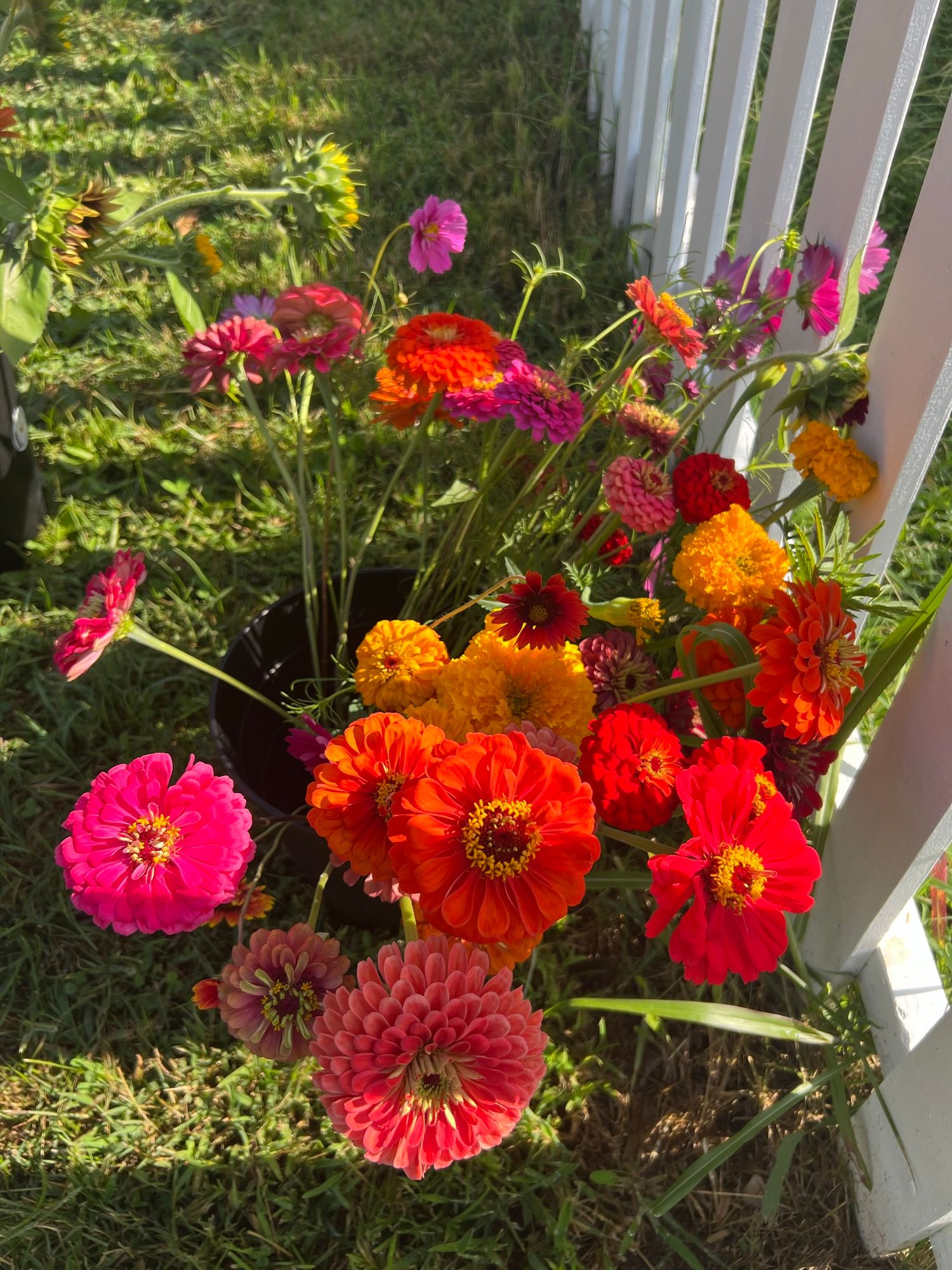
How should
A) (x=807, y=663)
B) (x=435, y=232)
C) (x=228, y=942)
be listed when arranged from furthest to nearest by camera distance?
(x=228, y=942) < (x=435, y=232) < (x=807, y=663)

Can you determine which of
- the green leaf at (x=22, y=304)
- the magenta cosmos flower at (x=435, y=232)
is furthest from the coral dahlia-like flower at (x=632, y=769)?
the green leaf at (x=22, y=304)

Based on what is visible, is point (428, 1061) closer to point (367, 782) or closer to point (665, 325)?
point (367, 782)

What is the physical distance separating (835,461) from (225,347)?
588mm

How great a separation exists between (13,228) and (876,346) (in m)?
0.84

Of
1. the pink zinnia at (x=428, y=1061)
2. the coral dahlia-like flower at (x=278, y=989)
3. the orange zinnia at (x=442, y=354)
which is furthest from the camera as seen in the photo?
the orange zinnia at (x=442, y=354)

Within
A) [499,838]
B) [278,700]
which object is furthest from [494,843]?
[278,700]

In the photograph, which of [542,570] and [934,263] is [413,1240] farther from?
[934,263]

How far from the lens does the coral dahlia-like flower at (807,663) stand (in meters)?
0.71

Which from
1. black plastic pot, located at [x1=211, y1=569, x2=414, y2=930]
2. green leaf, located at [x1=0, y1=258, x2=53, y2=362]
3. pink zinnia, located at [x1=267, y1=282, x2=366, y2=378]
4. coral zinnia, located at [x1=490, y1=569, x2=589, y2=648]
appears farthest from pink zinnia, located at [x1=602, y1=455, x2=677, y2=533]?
green leaf, located at [x1=0, y1=258, x2=53, y2=362]

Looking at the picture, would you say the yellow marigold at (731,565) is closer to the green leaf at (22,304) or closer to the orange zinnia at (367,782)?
the orange zinnia at (367,782)

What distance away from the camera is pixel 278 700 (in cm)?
120

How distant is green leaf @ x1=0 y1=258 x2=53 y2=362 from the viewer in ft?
3.10

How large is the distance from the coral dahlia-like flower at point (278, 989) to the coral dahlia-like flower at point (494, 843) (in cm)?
14

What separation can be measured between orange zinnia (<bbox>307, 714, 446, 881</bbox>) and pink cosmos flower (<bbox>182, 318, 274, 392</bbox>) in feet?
1.39
